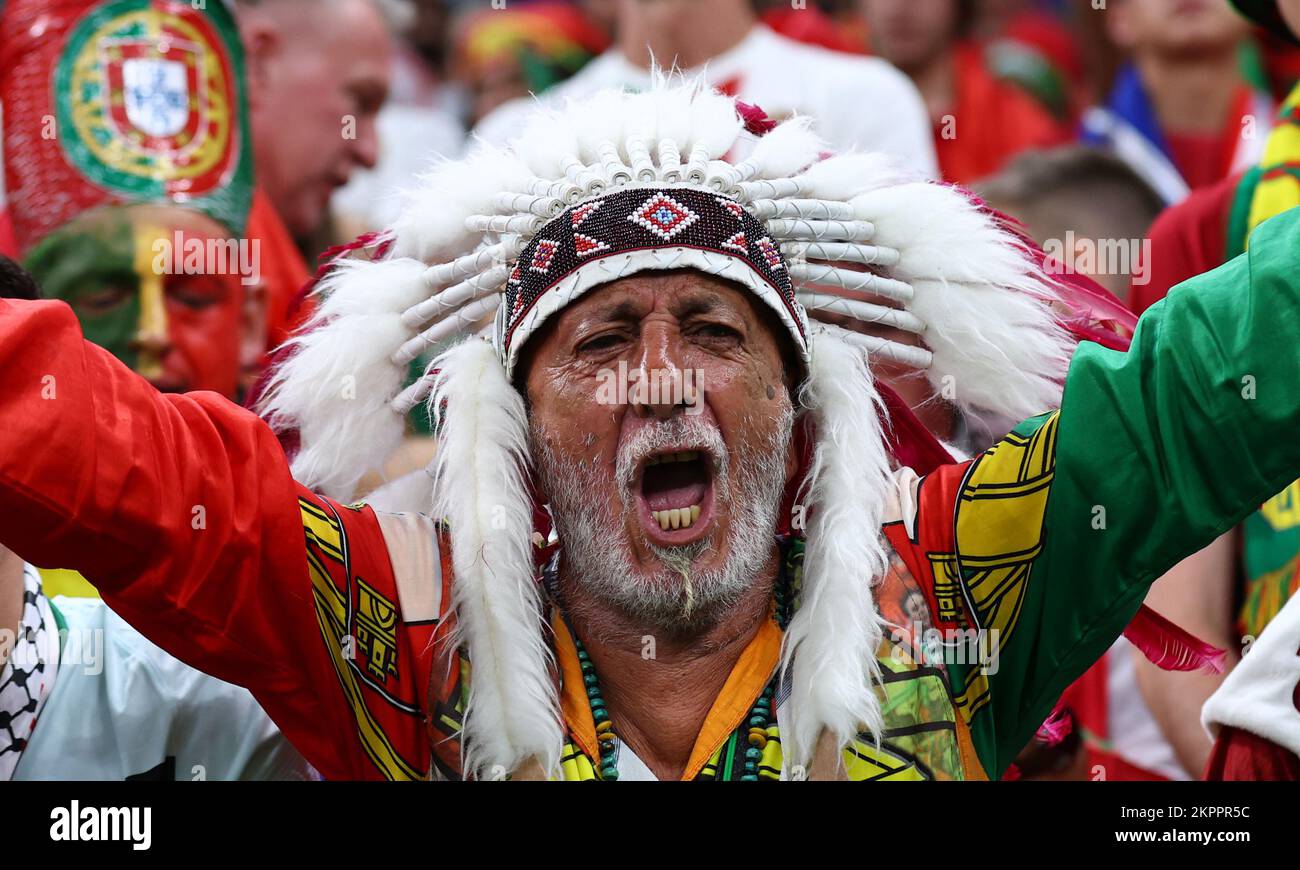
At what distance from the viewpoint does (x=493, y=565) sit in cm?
262

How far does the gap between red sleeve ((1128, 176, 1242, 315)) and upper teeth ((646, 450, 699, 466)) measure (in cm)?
134

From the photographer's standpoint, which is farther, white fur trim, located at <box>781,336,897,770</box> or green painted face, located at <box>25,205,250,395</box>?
green painted face, located at <box>25,205,250,395</box>

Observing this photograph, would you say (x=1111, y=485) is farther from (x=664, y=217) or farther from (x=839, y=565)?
(x=664, y=217)

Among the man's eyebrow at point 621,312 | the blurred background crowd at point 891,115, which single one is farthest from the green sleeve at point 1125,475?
the blurred background crowd at point 891,115

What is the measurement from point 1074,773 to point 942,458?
80cm

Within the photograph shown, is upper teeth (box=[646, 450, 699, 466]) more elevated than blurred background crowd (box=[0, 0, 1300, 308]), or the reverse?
blurred background crowd (box=[0, 0, 1300, 308])

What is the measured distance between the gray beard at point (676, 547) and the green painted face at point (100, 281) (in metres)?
1.34

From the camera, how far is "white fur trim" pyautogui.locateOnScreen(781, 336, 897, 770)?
8.28 ft

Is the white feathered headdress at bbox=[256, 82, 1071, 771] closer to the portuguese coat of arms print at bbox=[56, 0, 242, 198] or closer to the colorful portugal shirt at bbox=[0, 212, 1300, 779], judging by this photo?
the colorful portugal shirt at bbox=[0, 212, 1300, 779]

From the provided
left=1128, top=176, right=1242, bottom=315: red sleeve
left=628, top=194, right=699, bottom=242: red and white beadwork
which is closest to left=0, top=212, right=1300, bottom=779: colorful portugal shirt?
left=628, top=194, right=699, bottom=242: red and white beadwork

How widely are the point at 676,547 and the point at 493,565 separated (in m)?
0.25

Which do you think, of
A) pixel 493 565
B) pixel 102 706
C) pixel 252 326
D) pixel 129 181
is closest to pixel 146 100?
pixel 129 181
